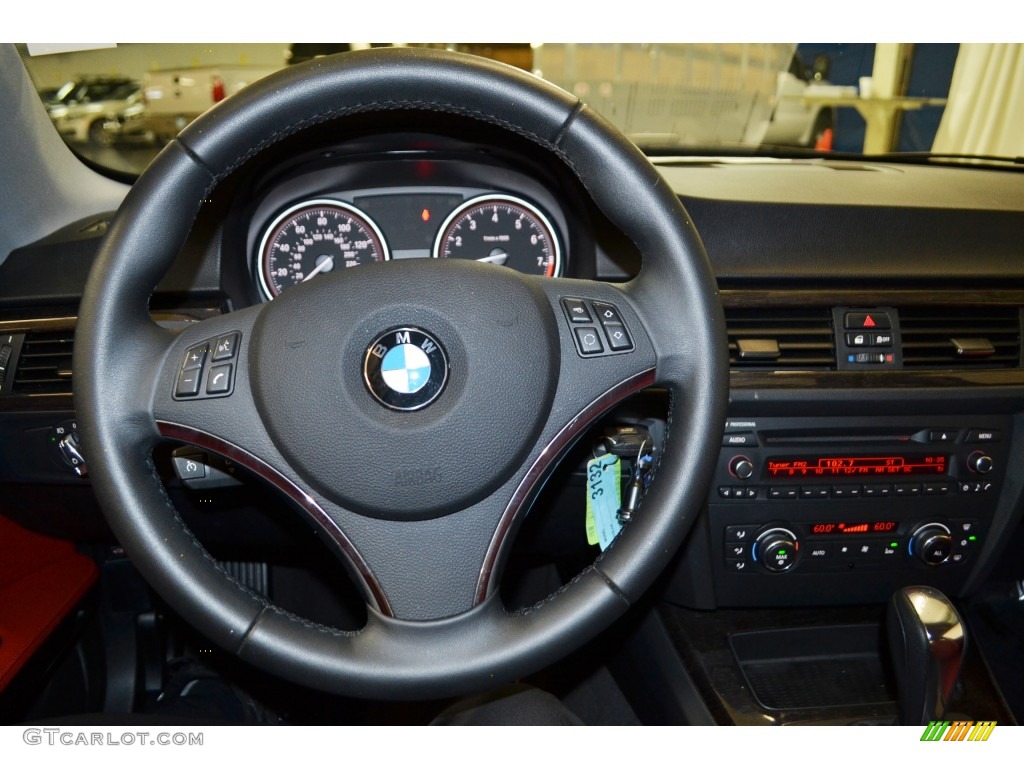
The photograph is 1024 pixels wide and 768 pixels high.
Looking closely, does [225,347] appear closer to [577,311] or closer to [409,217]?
[577,311]

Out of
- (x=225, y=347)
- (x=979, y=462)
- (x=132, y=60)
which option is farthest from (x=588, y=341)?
(x=132, y=60)

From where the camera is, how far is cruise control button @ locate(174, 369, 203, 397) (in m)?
0.94

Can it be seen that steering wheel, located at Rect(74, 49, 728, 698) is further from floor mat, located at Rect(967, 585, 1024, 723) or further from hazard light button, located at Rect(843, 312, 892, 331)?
floor mat, located at Rect(967, 585, 1024, 723)

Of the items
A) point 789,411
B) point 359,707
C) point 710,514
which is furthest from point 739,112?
point 359,707

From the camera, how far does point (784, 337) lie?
143 centimetres

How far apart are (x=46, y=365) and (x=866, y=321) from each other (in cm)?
134

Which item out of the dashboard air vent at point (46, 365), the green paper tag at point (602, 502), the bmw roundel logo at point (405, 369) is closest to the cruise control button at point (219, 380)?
the bmw roundel logo at point (405, 369)

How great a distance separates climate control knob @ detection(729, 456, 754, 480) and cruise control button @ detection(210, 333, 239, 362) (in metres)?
0.85

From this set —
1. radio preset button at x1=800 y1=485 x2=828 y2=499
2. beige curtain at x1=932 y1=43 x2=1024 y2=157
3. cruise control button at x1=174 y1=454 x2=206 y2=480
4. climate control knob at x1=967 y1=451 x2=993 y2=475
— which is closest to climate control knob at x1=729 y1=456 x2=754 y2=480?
radio preset button at x1=800 y1=485 x2=828 y2=499

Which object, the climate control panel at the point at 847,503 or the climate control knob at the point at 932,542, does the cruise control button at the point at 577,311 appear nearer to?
the climate control panel at the point at 847,503

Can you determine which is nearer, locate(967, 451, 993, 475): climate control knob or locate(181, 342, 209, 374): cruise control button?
locate(181, 342, 209, 374): cruise control button

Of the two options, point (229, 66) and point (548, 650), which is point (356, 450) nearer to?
point (548, 650)

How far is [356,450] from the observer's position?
36.6 inches

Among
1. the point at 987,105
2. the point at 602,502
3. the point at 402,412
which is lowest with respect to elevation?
the point at 602,502
